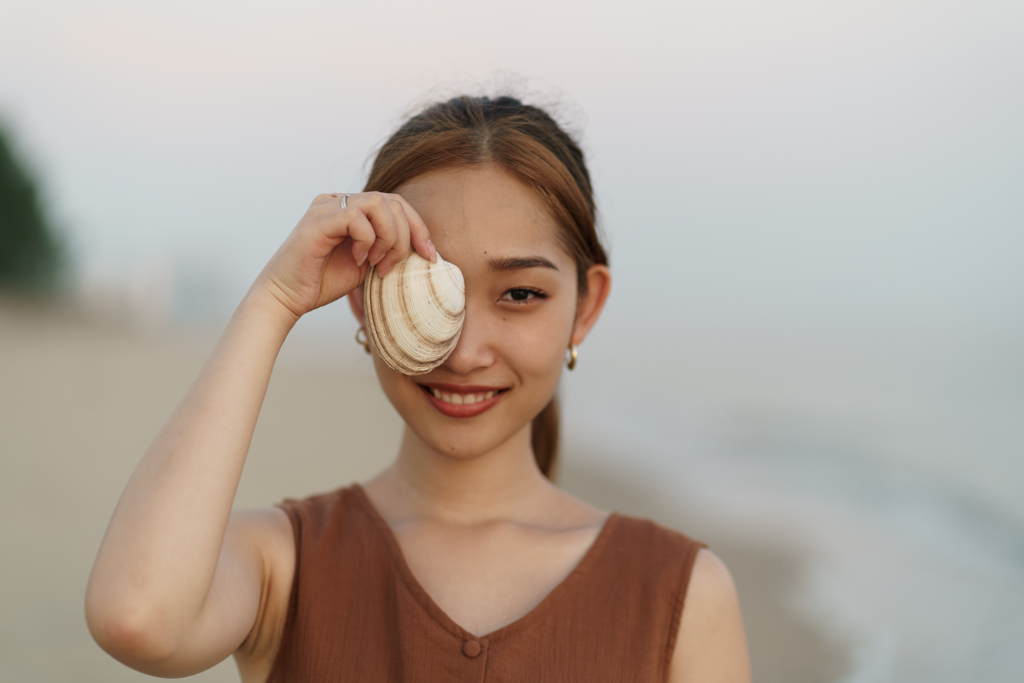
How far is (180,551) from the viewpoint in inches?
67.4

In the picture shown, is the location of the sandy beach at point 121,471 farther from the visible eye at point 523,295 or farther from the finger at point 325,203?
the finger at point 325,203

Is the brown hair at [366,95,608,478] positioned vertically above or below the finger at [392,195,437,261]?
above

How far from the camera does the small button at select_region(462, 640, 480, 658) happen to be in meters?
2.16

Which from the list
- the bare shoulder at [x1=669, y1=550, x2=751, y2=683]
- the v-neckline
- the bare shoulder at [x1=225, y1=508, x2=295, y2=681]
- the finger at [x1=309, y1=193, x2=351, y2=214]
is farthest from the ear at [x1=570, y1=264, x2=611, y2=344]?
the bare shoulder at [x1=225, y1=508, x2=295, y2=681]

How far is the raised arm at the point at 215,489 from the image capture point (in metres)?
1.68

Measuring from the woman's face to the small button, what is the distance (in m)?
0.54

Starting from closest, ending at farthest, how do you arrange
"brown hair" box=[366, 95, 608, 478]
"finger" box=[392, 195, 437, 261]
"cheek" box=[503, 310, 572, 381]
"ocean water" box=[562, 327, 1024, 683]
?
"finger" box=[392, 195, 437, 261], "cheek" box=[503, 310, 572, 381], "brown hair" box=[366, 95, 608, 478], "ocean water" box=[562, 327, 1024, 683]

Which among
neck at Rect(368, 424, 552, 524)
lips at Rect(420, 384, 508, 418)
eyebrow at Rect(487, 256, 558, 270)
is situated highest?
eyebrow at Rect(487, 256, 558, 270)

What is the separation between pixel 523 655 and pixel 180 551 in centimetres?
98

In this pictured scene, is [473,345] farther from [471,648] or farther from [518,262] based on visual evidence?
[471,648]

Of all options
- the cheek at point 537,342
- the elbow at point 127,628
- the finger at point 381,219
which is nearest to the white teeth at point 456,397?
the cheek at point 537,342

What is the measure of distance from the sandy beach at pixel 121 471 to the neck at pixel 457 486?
0.69 metres

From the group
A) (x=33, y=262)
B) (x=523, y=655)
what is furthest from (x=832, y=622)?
(x=33, y=262)

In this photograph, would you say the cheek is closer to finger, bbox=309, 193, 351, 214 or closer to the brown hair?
the brown hair
